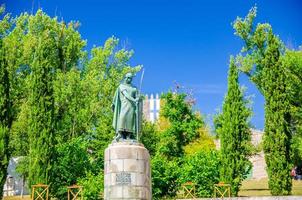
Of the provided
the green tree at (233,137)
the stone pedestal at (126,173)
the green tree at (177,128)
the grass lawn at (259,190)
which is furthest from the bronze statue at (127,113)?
the green tree at (177,128)

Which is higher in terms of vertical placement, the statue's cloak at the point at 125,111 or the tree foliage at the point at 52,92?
the tree foliage at the point at 52,92

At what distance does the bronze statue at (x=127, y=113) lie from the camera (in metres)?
14.6

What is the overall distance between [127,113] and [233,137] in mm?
12720

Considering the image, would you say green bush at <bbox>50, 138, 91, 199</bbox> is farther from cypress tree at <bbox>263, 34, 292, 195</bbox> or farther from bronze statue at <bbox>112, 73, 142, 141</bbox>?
bronze statue at <bbox>112, 73, 142, 141</bbox>

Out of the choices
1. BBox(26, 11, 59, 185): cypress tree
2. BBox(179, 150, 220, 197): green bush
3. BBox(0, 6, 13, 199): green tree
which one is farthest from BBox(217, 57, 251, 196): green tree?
BBox(0, 6, 13, 199): green tree

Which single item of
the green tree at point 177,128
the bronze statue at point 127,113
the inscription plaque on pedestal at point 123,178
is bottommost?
the inscription plaque on pedestal at point 123,178

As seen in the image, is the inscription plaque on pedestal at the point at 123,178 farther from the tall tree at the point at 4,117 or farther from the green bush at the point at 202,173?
the green bush at the point at 202,173

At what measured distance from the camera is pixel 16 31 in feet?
106

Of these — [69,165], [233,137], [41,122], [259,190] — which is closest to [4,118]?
[41,122]

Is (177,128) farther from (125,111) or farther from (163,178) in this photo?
(125,111)

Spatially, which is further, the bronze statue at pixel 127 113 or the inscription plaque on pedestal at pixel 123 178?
the bronze statue at pixel 127 113

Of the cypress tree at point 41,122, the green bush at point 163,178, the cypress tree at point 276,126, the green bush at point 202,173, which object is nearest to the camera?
the green bush at point 163,178

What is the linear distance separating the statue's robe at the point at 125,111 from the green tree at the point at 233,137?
38.3 ft

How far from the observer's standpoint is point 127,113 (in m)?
14.7
